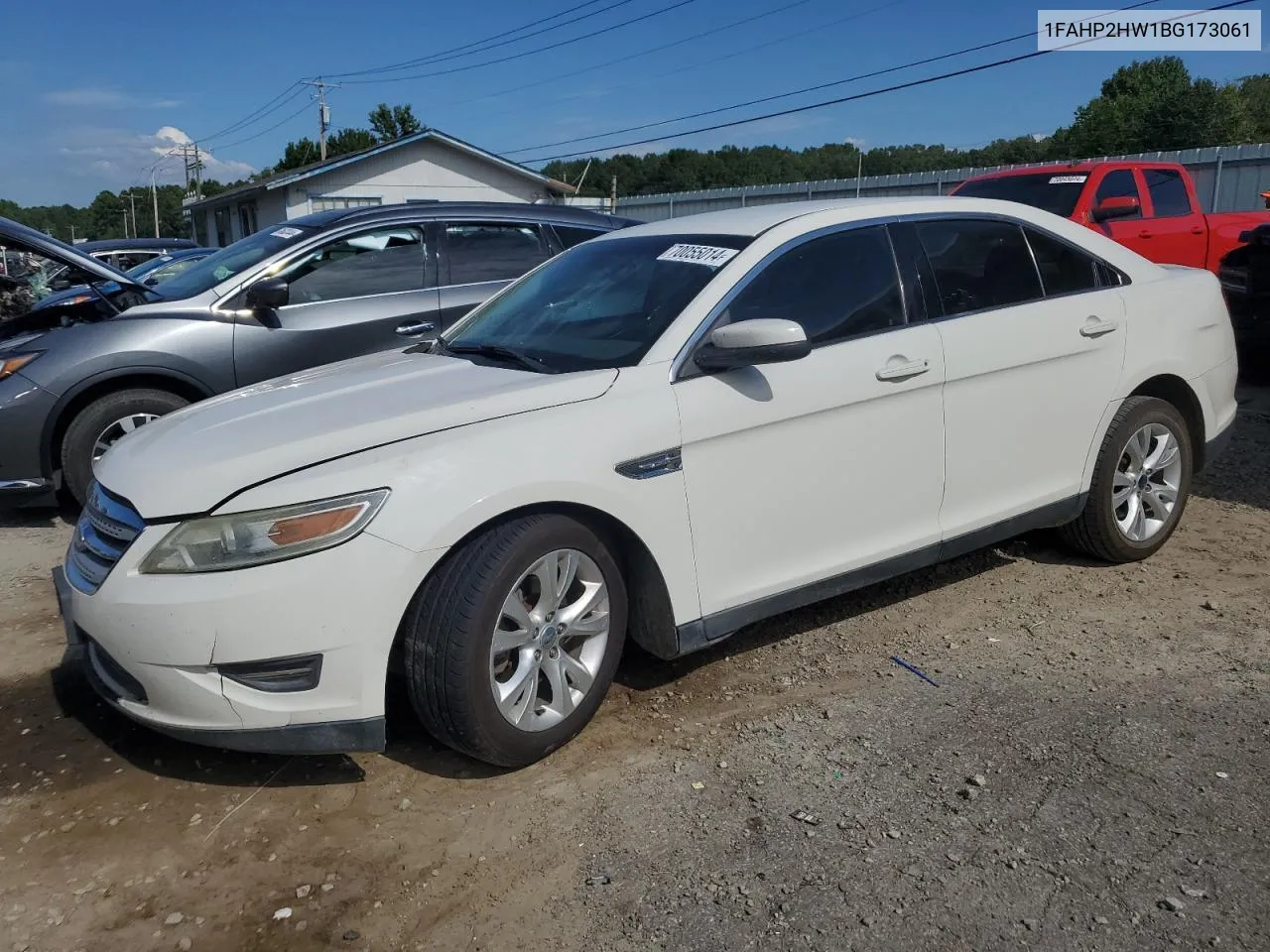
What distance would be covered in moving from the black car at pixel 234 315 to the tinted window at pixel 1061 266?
11.2 ft

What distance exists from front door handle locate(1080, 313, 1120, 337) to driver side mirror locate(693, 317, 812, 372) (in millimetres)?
1698

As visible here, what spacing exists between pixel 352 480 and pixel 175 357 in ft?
12.0

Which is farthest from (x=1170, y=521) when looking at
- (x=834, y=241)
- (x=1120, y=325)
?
(x=834, y=241)

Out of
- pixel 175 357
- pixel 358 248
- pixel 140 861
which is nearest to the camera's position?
pixel 140 861

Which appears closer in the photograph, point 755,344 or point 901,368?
point 755,344

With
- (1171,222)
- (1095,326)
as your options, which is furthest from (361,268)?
(1171,222)

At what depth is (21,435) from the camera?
18.4 ft

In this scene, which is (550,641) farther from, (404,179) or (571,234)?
(404,179)

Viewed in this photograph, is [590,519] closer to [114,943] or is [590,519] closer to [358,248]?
[114,943]

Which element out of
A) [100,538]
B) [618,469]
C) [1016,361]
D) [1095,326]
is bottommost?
[100,538]

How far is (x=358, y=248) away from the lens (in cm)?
636

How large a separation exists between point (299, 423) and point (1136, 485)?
3.75 metres

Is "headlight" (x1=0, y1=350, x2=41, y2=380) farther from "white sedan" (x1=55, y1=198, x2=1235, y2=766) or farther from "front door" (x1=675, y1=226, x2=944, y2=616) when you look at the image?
"front door" (x1=675, y1=226, x2=944, y2=616)

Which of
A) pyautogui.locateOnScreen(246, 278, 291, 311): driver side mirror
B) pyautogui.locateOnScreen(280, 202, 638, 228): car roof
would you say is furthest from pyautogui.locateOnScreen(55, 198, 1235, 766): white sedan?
pyautogui.locateOnScreen(280, 202, 638, 228): car roof
